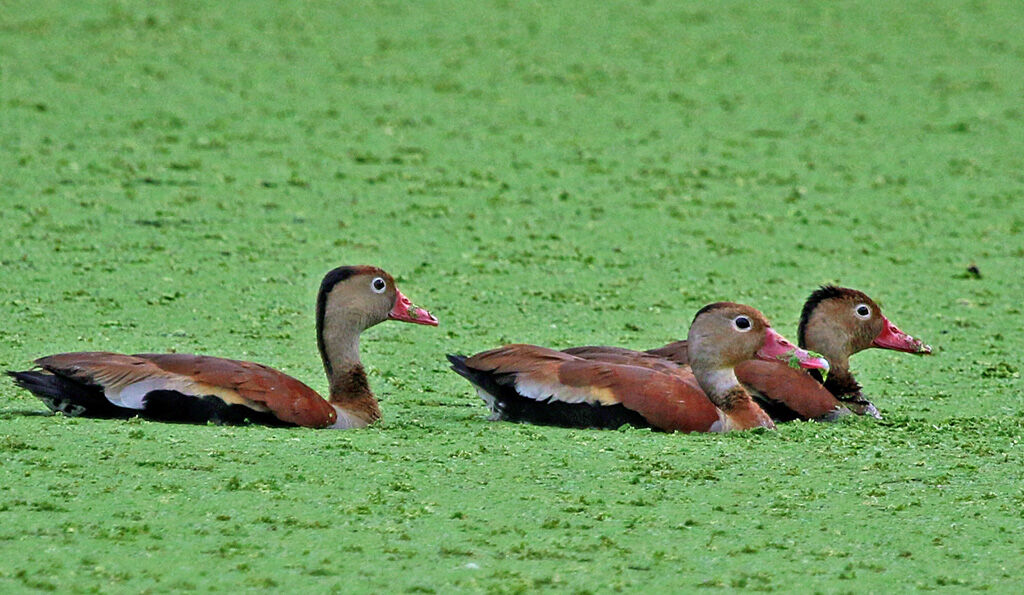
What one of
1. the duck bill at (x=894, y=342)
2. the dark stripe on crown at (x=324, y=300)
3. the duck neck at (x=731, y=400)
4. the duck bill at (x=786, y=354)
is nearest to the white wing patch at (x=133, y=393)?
the dark stripe on crown at (x=324, y=300)

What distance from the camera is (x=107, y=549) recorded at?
15.6ft

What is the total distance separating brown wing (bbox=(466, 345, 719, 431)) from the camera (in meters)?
6.70

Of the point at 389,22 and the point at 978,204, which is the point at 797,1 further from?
the point at 978,204

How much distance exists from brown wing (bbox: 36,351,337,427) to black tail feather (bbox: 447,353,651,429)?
2.39 feet

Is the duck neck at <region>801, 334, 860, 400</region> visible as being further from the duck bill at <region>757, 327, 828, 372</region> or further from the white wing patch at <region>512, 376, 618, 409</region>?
the white wing patch at <region>512, 376, 618, 409</region>

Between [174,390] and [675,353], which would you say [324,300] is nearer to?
[174,390]

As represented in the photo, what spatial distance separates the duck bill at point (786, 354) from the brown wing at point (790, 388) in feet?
0.28

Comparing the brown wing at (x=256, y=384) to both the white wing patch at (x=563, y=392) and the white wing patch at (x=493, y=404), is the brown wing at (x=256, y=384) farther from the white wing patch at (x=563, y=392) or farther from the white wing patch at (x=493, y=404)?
the white wing patch at (x=563, y=392)

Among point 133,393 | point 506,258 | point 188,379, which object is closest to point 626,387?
point 188,379

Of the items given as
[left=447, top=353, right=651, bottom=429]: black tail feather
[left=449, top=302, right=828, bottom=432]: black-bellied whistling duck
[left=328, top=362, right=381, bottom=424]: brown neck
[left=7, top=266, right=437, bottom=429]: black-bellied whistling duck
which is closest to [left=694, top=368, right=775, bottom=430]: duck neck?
[left=449, top=302, right=828, bottom=432]: black-bellied whistling duck

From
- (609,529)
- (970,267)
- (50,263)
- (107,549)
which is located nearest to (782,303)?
(970,267)

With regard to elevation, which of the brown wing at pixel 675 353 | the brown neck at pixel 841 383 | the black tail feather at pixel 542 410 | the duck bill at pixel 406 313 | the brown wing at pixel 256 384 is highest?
the duck bill at pixel 406 313

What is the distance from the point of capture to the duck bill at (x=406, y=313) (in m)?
7.35

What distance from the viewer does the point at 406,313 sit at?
7395 mm
